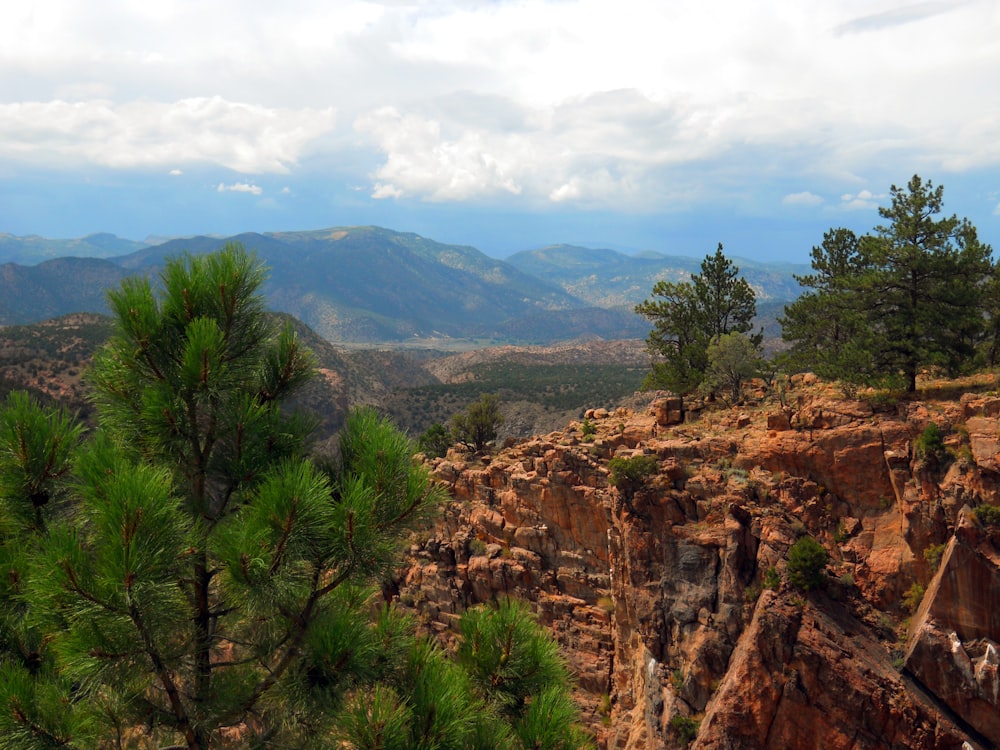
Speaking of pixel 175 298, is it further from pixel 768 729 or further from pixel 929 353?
pixel 929 353

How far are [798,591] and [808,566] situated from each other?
0.91 m

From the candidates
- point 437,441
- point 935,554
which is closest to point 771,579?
point 935,554

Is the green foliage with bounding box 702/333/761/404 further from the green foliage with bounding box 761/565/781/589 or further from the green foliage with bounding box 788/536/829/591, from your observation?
the green foliage with bounding box 761/565/781/589

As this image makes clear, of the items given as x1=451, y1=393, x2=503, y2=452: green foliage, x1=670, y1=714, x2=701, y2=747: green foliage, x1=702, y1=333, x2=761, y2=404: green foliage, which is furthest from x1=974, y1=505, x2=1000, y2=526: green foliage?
x1=451, y1=393, x2=503, y2=452: green foliage

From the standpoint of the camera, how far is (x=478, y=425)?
39.9m

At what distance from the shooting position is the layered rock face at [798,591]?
17.5 meters

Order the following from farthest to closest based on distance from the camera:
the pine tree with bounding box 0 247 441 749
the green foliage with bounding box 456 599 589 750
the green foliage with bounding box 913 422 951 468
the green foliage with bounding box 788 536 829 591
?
the green foliage with bounding box 788 536 829 591 → the green foliage with bounding box 913 422 951 468 → the green foliage with bounding box 456 599 589 750 → the pine tree with bounding box 0 247 441 749

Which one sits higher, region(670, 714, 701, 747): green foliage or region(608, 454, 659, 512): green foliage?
region(608, 454, 659, 512): green foliage

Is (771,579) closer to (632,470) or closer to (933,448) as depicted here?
(632,470)

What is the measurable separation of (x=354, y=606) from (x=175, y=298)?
347 cm

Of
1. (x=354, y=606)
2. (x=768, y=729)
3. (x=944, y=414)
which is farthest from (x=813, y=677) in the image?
(x=354, y=606)

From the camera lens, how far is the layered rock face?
1755cm

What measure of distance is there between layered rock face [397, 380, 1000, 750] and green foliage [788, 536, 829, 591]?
44cm

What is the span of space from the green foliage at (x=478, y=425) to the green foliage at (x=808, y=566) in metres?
22.0
